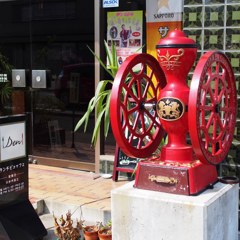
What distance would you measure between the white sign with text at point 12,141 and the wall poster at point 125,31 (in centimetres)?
216

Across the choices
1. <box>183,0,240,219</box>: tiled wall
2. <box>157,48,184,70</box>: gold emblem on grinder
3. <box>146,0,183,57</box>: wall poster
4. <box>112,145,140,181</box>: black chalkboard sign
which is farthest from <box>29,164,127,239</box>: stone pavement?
Answer: <box>157,48,184,70</box>: gold emblem on grinder

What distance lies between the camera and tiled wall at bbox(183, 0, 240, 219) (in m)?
4.61

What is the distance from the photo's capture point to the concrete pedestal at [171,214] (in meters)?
3.20

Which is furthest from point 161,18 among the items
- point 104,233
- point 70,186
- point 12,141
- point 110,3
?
point 104,233

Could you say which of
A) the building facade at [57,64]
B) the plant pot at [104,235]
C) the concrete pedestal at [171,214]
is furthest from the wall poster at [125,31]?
the concrete pedestal at [171,214]

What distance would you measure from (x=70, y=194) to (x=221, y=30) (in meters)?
2.53

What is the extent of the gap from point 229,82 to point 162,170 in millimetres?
869

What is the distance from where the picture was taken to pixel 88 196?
5516mm

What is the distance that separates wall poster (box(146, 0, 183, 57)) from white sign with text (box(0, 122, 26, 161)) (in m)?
2.19

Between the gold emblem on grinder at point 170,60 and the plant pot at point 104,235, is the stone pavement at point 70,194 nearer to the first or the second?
the plant pot at point 104,235

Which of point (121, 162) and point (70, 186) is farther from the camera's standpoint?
point (121, 162)

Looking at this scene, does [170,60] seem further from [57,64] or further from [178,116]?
[57,64]

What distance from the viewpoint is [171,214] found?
10.8 feet

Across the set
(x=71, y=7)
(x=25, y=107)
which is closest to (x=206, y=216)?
(x=71, y=7)
